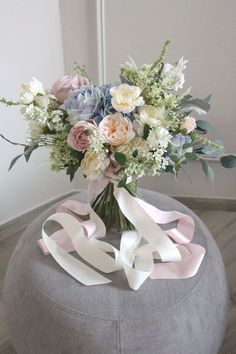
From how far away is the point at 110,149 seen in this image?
838 mm

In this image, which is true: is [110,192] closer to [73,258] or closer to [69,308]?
[73,258]

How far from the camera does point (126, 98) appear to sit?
0.78m

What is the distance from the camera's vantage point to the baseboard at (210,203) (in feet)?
6.57

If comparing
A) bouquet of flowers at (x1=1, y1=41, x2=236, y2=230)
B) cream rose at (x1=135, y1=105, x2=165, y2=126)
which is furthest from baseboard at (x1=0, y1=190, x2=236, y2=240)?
cream rose at (x1=135, y1=105, x2=165, y2=126)

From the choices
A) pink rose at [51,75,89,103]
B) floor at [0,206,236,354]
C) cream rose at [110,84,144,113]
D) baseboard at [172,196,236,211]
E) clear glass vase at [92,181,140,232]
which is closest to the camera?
cream rose at [110,84,144,113]

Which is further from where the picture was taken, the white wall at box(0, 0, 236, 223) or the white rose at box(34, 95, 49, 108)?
the white wall at box(0, 0, 236, 223)

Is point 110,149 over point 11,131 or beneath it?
over

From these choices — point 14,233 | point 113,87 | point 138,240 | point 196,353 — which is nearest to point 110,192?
point 138,240

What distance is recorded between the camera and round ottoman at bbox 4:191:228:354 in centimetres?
82

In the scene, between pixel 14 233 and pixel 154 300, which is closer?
pixel 154 300

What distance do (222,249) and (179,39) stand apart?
1.05 meters

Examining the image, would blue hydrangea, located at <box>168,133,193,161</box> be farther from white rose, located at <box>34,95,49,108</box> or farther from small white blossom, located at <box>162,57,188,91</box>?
white rose, located at <box>34,95,49,108</box>

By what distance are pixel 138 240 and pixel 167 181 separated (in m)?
1.03

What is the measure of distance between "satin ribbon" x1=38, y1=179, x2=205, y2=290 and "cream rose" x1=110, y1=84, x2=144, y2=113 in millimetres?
232
